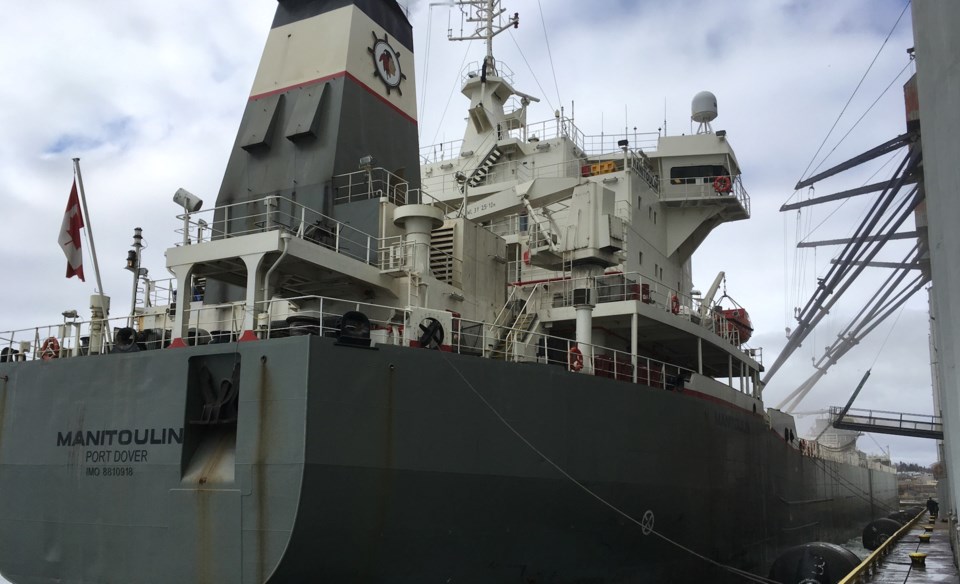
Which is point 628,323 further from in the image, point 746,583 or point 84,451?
point 84,451

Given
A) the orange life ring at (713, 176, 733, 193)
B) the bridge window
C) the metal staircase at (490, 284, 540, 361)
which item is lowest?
the metal staircase at (490, 284, 540, 361)

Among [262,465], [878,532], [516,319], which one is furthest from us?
[878,532]

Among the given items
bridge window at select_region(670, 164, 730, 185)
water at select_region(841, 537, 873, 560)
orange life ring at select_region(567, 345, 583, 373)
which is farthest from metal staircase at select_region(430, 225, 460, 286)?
water at select_region(841, 537, 873, 560)

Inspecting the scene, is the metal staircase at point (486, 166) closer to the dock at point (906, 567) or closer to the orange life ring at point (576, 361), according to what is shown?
the orange life ring at point (576, 361)

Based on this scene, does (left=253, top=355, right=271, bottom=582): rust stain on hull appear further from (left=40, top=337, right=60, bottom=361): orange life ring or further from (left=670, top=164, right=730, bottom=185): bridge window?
(left=670, top=164, right=730, bottom=185): bridge window

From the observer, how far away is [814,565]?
48.3 ft

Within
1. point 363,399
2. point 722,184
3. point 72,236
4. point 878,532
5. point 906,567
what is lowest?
point 878,532

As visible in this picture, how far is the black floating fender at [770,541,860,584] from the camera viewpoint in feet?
47.5

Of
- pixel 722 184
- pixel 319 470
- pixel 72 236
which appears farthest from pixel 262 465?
pixel 722 184

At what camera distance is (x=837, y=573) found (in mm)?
14477

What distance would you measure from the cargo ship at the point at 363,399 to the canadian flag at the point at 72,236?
2.50 ft

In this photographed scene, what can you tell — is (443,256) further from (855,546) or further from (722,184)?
(855,546)

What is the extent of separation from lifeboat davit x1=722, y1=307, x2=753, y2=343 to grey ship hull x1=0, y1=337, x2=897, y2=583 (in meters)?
8.90

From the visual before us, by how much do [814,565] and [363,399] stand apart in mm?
9593
